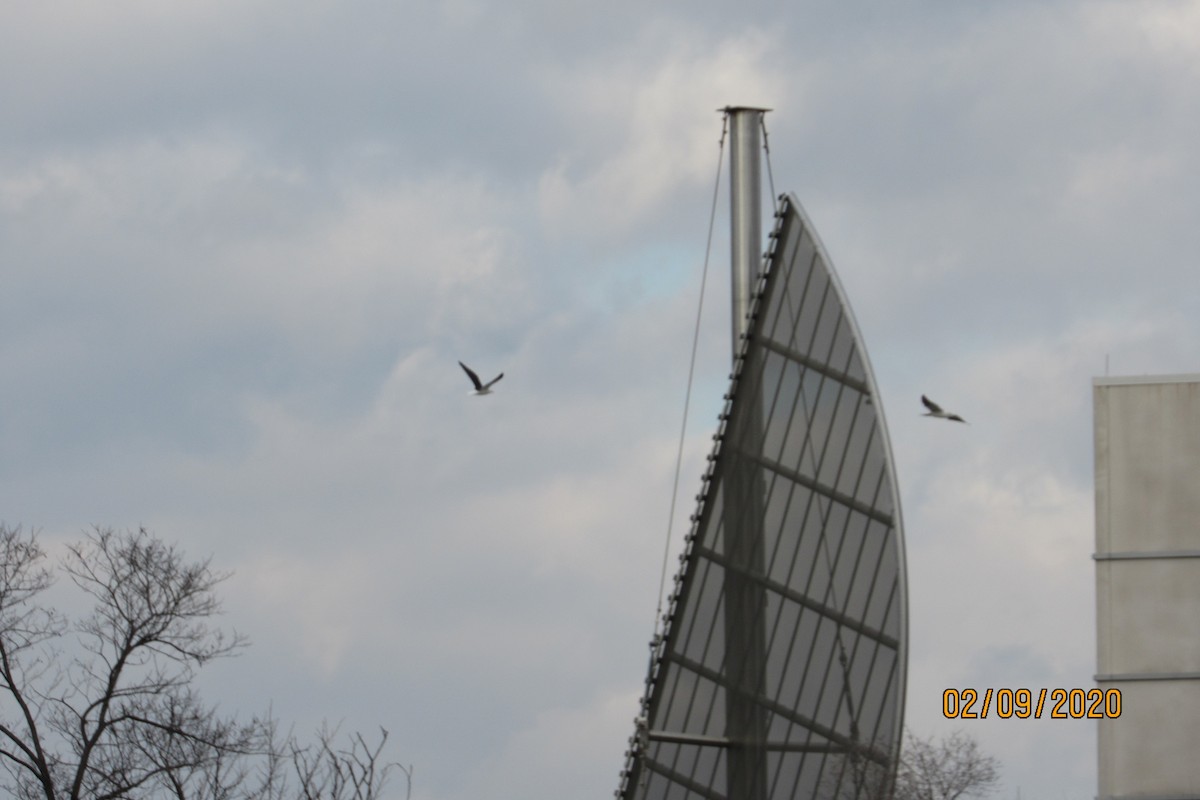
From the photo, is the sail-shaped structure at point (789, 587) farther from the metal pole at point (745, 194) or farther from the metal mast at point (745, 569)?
the metal pole at point (745, 194)

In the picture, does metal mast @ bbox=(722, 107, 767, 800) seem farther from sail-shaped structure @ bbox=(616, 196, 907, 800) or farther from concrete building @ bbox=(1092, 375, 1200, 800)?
concrete building @ bbox=(1092, 375, 1200, 800)

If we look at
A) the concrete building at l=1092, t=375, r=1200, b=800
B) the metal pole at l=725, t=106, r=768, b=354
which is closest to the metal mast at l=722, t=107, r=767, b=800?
the metal pole at l=725, t=106, r=768, b=354

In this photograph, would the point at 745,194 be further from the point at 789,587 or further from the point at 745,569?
the point at 789,587

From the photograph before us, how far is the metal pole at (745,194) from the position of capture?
3931cm

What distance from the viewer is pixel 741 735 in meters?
35.9

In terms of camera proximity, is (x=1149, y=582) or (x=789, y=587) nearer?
(x=789, y=587)

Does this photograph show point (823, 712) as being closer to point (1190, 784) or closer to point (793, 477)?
point (793, 477)

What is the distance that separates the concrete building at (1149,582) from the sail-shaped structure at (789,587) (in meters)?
5.11

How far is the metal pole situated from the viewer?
129ft

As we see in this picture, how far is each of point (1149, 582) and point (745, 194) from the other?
10.4 metres

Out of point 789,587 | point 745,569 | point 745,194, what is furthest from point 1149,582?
point 745,194

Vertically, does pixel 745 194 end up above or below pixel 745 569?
above

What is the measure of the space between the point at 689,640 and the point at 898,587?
715cm

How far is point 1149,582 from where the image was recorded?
35969mm
